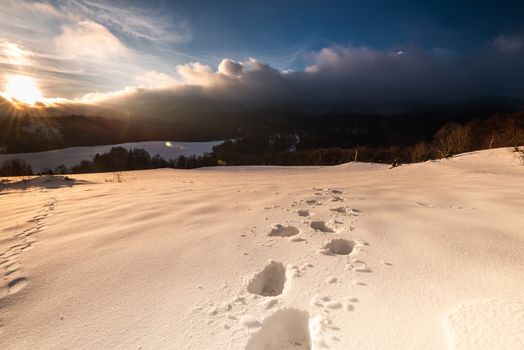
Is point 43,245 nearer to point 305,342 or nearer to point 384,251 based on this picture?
point 305,342

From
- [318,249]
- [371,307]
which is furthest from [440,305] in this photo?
[318,249]

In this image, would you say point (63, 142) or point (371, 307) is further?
point (63, 142)

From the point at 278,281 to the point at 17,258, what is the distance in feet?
9.90

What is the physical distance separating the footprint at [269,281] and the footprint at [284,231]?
74 cm

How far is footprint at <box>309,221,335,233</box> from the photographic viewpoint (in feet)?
10.5

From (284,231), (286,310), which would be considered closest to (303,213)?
(284,231)

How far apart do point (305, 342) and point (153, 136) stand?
17451 cm

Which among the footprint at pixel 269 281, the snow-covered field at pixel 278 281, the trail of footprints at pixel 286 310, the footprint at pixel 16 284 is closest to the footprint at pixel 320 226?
the snow-covered field at pixel 278 281

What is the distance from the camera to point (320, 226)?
333cm

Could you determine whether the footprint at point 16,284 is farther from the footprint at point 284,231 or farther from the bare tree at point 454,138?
the bare tree at point 454,138

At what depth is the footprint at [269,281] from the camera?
2121mm

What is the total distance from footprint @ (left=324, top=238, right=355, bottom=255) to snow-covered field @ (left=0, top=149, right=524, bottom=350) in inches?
0.6

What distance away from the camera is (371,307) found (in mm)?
1694

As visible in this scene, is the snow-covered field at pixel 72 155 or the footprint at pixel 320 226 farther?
the snow-covered field at pixel 72 155
